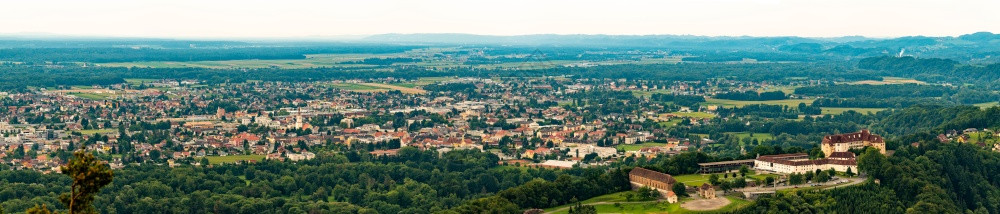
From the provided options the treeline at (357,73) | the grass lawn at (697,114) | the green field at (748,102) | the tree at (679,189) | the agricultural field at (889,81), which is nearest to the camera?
the tree at (679,189)

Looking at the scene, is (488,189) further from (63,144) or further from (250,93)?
(250,93)

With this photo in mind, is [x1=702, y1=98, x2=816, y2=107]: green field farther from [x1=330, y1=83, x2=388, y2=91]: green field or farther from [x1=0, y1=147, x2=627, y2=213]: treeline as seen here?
[x1=0, y1=147, x2=627, y2=213]: treeline

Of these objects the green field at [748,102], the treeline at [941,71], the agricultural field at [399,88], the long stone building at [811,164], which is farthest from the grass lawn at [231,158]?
the treeline at [941,71]

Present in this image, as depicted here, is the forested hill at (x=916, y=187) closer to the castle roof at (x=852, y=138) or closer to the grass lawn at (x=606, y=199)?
the castle roof at (x=852, y=138)

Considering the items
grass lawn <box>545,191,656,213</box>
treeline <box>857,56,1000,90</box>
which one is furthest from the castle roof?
treeline <box>857,56,1000,90</box>

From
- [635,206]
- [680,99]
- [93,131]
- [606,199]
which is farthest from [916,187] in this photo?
[680,99]

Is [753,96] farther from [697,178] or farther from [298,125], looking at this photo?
[697,178]
